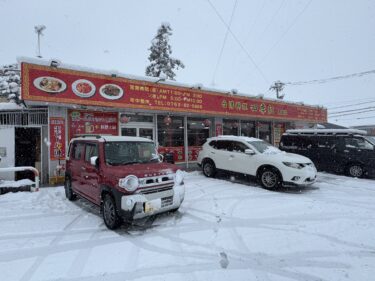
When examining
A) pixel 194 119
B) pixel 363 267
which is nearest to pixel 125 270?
pixel 363 267

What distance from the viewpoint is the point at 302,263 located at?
361 cm

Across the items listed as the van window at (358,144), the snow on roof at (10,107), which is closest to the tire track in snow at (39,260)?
the snow on roof at (10,107)

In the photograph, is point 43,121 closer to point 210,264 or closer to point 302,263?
point 210,264

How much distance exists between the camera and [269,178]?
831 cm

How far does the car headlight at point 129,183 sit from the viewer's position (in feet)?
15.4

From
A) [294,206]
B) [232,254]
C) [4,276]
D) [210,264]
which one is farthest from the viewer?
[294,206]

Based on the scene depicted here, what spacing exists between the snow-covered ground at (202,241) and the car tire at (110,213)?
0.20 metres

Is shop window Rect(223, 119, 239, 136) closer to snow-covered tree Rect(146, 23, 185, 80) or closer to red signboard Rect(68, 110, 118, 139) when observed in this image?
red signboard Rect(68, 110, 118, 139)

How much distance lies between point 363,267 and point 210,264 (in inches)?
86.6

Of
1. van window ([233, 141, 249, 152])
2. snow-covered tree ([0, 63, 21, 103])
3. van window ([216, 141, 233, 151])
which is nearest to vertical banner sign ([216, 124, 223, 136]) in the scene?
van window ([216, 141, 233, 151])

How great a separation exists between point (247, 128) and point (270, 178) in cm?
929

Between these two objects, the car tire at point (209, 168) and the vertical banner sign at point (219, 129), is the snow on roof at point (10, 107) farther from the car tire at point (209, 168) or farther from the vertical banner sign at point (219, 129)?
the vertical banner sign at point (219, 129)

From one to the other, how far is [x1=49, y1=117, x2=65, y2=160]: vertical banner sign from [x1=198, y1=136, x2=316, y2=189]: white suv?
576 centimetres

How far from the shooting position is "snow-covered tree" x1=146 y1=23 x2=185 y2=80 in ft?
89.5
